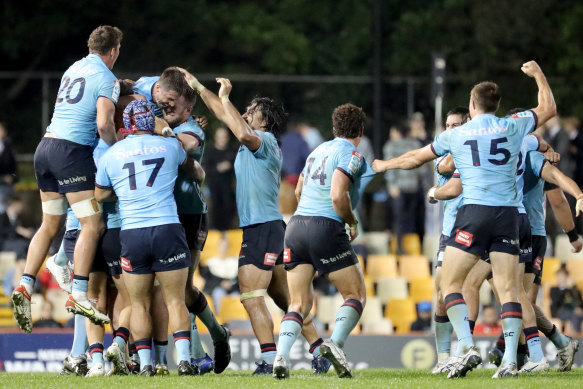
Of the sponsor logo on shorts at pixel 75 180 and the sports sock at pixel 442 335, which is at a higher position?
the sponsor logo on shorts at pixel 75 180

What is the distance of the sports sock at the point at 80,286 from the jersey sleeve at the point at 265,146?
1985 mm

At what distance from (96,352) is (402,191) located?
31.7 ft

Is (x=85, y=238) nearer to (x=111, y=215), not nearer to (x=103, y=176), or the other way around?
(x=111, y=215)

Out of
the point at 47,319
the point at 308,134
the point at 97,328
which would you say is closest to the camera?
the point at 97,328

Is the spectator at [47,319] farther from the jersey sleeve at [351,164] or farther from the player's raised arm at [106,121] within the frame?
the jersey sleeve at [351,164]

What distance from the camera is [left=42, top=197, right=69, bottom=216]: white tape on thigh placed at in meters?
11.3

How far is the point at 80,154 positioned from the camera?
36.1ft

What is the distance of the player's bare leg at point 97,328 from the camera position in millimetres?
11000

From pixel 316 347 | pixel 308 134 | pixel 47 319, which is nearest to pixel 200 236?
pixel 316 347

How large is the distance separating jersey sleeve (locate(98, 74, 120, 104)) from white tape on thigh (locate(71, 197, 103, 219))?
3.07ft

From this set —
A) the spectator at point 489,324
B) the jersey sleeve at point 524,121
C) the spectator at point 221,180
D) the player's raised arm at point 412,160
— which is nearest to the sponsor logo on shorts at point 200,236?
the player's raised arm at point 412,160

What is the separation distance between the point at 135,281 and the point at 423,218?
10.6 meters

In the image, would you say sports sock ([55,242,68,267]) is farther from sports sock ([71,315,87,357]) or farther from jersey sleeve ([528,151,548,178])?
jersey sleeve ([528,151,548,178])

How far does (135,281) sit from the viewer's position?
10.5 meters
